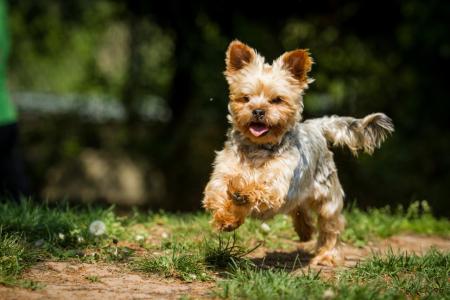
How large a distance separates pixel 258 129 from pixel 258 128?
0.01m

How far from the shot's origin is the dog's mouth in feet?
18.1

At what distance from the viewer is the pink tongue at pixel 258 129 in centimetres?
552

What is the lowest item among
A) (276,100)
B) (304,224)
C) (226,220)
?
(304,224)

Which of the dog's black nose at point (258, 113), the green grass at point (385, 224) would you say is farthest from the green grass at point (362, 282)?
the green grass at point (385, 224)

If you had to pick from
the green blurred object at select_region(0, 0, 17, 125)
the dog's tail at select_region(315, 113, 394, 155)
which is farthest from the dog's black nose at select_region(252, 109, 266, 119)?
the green blurred object at select_region(0, 0, 17, 125)

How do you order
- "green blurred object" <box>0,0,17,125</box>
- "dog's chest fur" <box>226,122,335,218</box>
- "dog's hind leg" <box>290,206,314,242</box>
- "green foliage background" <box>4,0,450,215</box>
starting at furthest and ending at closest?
1. "green foliage background" <box>4,0,450,215</box>
2. "green blurred object" <box>0,0,17,125</box>
3. "dog's hind leg" <box>290,206,314,242</box>
4. "dog's chest fur" <box>226,122,335,218</box>

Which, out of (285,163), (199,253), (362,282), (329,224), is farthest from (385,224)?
(199,253)

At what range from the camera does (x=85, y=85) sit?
46.0 ft

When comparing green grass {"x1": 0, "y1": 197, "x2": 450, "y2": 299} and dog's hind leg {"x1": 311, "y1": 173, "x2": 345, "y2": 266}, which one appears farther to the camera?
dog's hind leg {"x1": 311, "y1": 173, "x2": 345, "y2": 266}

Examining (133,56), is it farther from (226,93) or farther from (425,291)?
(425,291)

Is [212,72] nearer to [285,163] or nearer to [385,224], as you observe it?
[385,224]

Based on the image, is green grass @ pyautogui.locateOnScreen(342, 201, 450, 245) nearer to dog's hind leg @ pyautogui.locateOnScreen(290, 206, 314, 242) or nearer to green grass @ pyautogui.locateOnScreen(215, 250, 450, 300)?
dog's hind leg @ pyautogui.locateOnScreen(290, 206, 314, 242)

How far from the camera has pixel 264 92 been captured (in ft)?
18.7

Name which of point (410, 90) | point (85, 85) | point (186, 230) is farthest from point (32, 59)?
point (186, 230)
